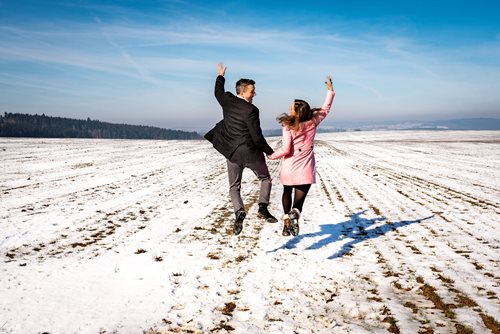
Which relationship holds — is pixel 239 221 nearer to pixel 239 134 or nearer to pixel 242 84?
pixel 239 134

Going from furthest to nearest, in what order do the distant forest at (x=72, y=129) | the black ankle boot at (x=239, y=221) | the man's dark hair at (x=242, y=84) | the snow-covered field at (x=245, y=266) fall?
the distant forest at (x=72, y=129), the black ankle boot at (x=239, y=221), the man's dark hair at (x=242, y=84), the snow-covered field at (x=245, y=266)

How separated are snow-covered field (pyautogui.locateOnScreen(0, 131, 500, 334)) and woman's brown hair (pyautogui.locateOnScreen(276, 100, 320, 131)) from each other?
185 centimetres

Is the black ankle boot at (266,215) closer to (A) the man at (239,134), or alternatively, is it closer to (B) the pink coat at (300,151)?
(A) the man at (239,134)

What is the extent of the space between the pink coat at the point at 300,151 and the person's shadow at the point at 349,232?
46.0 inches

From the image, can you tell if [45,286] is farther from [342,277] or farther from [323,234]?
[323,234]

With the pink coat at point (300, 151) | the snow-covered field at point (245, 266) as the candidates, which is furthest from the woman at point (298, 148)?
the snow-covered field at point (245, 266)

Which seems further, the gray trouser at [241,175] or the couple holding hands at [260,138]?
the gray trouser at [241,175]

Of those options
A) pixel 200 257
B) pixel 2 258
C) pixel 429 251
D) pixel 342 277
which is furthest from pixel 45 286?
pixel 429 251

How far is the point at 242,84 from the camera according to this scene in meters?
4.76

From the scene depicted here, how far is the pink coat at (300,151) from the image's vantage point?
4.75 m

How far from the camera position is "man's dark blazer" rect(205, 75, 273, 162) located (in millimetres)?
4620

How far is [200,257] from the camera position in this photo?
15.9 ft

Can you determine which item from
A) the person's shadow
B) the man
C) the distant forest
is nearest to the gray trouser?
the man

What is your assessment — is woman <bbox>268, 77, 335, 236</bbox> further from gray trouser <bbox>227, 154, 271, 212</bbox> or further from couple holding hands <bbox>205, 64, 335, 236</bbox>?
gray trouser <bbox>227, 154, 271, 212</bbox>
